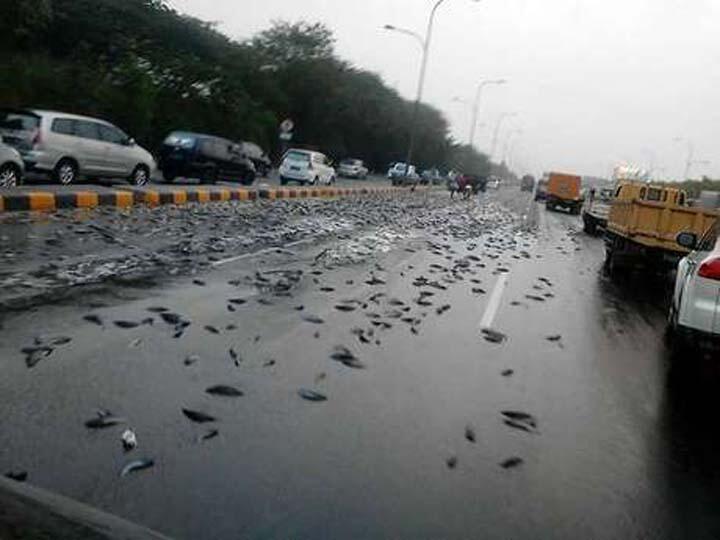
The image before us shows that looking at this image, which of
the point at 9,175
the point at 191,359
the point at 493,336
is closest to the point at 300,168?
the point at 9,175

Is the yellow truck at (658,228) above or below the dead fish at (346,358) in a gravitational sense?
above

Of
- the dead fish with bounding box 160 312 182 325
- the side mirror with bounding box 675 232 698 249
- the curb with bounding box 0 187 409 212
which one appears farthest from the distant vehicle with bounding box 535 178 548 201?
the dead fish with bounding box 160 312 182 325

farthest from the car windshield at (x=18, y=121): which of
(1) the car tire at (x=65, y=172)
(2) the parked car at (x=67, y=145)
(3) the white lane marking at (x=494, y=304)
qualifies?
(3) the white lane marking at (x=494, y=304)

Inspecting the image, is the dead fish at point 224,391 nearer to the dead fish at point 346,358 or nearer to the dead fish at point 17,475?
the dead fish at point 346,358

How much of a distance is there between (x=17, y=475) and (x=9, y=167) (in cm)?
1481

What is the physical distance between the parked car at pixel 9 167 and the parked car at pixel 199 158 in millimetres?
10721

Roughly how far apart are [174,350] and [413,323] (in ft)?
9.38

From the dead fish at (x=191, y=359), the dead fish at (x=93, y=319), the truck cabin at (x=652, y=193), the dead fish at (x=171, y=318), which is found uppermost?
the truck cabin at (x=652, y=193)

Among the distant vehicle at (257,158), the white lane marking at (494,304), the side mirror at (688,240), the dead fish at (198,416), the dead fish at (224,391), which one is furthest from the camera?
the distant vehicle at (257,158)

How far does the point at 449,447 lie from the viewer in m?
4.90

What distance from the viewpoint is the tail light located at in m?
6.84

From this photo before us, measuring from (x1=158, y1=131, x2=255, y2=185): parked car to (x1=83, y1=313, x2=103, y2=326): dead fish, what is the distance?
21771 millimetres

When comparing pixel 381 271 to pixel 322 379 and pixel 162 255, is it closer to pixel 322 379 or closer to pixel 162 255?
pixel 162 255

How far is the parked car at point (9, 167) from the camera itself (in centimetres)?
1698
